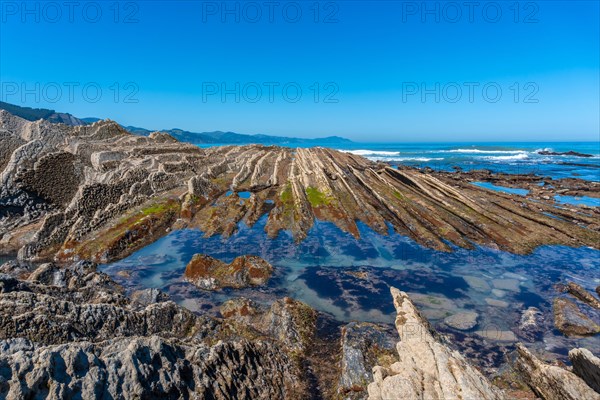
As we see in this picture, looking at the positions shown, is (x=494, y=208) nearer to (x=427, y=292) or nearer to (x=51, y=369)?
(x=427, y=292)

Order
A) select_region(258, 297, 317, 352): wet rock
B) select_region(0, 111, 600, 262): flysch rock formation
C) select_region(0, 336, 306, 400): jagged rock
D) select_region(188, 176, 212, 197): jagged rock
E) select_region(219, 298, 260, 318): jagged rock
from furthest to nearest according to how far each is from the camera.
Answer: select_region(188, 176, 212, 197): jagged rock
select_region(0, 111, 600, 262): flysch rock formation
select_region(219, 298, 260, 318): jagged rock
select_region(258, 297, 317, 352): wet rock
select_region(0, 336, 306, 400): jagged rock

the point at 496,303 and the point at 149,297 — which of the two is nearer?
the point at 149,297

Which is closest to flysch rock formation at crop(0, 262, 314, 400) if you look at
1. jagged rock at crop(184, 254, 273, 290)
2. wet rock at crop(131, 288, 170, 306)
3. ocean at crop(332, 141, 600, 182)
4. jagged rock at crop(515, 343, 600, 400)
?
wet rock at crop(131, 288, 170, 306)

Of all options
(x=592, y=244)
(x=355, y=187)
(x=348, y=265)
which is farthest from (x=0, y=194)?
(x=592, y=244)

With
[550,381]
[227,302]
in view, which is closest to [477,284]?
[550,381]

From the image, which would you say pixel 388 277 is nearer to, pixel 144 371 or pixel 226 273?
pixel 226 273

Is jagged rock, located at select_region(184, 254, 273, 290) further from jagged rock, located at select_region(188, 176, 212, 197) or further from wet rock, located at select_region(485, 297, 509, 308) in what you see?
jagged rock, located at select_region(188, 176, 212, 197)
